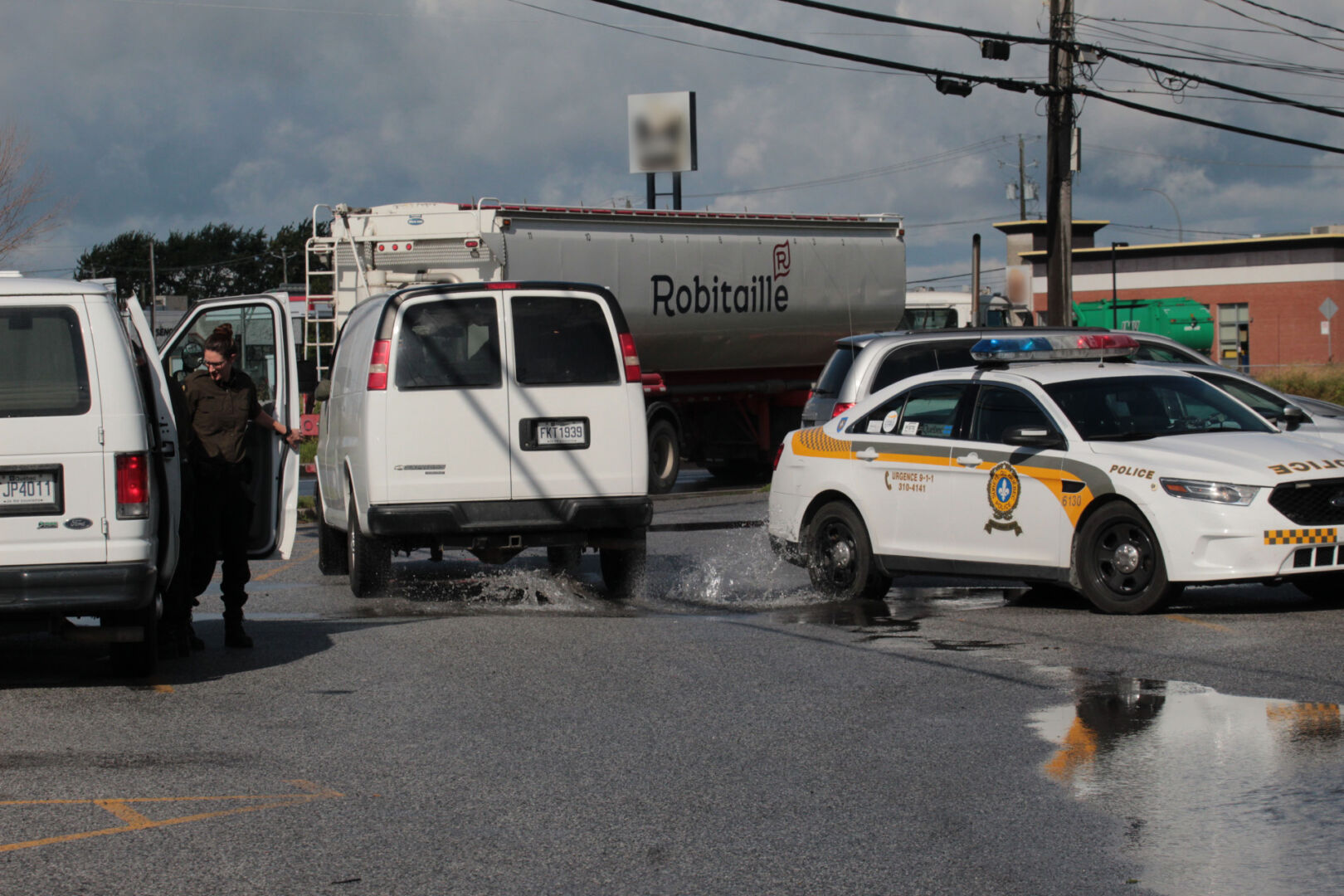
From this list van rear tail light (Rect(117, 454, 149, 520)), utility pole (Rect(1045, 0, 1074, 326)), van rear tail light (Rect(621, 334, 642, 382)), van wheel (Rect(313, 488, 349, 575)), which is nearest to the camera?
van rear tail light (Rect(117, 454, 149, 520))

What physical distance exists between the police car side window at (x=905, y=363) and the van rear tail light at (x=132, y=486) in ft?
25.9

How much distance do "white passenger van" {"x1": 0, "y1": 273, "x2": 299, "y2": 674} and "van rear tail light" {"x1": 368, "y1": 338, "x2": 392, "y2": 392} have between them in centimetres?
293

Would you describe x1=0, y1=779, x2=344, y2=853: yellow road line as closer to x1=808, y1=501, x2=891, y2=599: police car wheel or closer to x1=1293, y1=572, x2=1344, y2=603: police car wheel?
x1=808, y1=501, x2=891, y2=599: police car wheel

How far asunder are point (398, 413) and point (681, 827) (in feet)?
19.2

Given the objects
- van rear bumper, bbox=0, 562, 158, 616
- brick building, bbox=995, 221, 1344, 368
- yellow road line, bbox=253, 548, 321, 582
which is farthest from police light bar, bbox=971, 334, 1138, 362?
brick building, bbox=995, 221, 1344, 368

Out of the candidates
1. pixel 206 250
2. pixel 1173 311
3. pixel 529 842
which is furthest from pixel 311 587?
pixel 206 250

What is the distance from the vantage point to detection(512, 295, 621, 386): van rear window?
11.0 meters

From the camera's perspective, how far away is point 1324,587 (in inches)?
396

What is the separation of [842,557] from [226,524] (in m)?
4.30

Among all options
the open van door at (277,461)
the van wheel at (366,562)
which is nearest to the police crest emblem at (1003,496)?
the van wheel at (366,562)

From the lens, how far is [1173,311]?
158ft

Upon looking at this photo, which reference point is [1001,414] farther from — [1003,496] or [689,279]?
[689,279]

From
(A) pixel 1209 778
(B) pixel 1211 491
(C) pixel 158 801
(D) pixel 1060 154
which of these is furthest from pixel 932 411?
(D) pixel 1060 154

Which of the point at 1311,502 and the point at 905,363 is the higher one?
the point at 905,363
